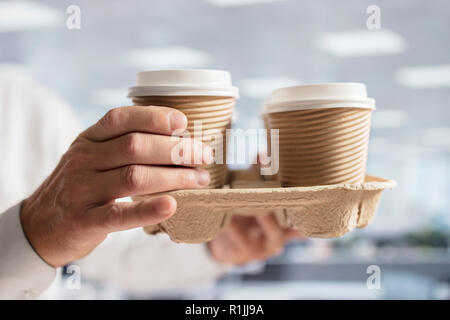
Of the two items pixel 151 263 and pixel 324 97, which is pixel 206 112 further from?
pixel 151 263

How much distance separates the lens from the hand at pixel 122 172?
50cm

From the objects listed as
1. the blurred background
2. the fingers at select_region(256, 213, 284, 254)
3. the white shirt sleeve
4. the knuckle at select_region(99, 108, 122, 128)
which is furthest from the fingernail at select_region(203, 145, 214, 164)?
the blurred background

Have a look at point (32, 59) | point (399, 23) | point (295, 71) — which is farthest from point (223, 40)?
point (32, 59)

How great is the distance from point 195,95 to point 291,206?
18 centimetres

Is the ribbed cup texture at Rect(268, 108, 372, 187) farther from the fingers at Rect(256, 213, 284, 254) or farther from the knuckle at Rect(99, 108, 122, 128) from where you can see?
the fingers at Rect(256, 213, 284, 254)

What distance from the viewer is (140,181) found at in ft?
1.65

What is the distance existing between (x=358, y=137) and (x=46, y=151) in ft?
3.98

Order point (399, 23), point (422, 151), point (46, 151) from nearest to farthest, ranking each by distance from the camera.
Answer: point (46, 151) → point (399, 23) → point (422, 151)

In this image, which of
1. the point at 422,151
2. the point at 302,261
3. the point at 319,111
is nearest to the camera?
the point at 319,111

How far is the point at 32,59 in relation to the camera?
4055mm

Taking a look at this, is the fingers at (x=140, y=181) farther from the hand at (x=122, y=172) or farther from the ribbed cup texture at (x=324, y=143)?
the ribbed cup texture at (x=324, y=143)

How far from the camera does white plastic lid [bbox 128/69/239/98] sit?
21.2 inches

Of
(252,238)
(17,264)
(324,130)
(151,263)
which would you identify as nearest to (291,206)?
(324,130)
